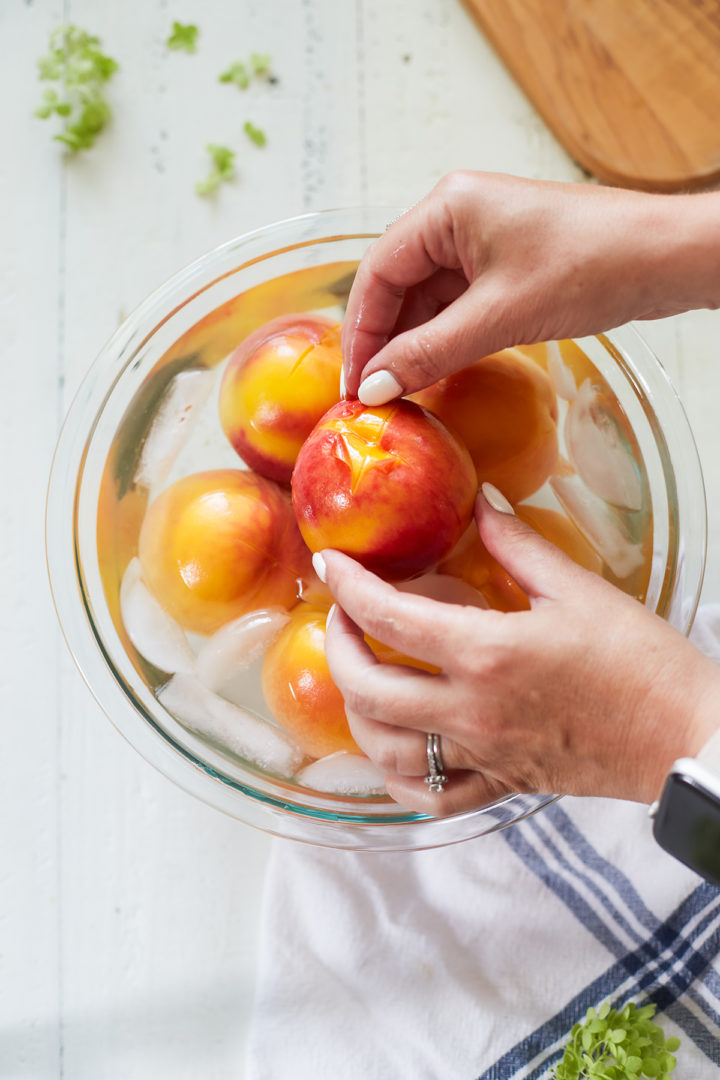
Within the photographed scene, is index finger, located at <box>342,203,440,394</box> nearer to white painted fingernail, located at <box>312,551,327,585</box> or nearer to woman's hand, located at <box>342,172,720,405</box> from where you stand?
woman's hand, located at <box>342,172,720,405</box>

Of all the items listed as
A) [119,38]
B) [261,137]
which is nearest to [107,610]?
[261,137]

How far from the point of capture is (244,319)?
0.93 metres

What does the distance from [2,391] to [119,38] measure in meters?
0.48

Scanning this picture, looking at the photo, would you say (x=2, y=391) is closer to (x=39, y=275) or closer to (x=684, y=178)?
(x=39, y=275)

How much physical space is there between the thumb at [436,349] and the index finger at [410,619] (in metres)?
0.16

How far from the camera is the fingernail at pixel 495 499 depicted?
745 mm

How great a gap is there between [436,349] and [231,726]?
0.42 meters

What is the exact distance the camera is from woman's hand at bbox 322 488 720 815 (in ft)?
2.04

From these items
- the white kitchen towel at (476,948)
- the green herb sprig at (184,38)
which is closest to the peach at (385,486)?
the white kitchen towel at (476,948)

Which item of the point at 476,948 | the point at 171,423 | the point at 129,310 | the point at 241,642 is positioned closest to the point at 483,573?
the point at 241,642

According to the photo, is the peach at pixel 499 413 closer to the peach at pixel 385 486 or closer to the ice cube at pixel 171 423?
the peach at pixel 385 486

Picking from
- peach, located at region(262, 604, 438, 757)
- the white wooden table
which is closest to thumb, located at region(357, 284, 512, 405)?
peach, located at region(262, 604, 438, 757)

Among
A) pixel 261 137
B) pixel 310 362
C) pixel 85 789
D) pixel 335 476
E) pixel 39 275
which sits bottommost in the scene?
pixel 85 789

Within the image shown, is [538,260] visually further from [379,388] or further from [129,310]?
[129,310]
